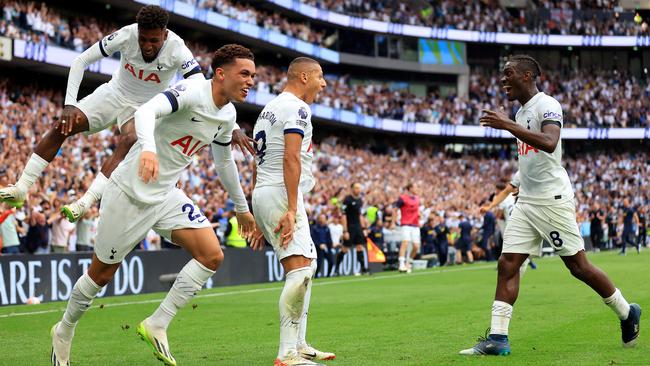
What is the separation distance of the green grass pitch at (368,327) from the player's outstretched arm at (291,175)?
1.40 metres

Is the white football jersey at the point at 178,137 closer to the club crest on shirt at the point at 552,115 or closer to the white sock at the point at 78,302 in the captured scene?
the white sock at the point at 78,302

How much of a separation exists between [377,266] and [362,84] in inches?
1621

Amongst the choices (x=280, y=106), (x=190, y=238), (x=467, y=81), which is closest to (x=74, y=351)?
(x=190, y=238)

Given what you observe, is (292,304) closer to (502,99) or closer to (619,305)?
(619,305)

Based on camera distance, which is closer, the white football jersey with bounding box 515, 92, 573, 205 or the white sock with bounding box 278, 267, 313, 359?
the white sock with bounding box 278, 267, 313, 359

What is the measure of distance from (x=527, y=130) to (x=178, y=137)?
294 centimetres

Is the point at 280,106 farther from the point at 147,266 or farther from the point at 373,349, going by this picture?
the point at 147,266

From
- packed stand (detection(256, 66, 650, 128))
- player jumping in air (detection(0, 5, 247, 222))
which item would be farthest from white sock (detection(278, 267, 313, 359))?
packed stand (detection(256, 66, 650, 128))

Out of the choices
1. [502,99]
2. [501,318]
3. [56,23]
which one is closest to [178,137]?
[501,318]

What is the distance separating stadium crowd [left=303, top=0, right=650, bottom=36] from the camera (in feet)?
222

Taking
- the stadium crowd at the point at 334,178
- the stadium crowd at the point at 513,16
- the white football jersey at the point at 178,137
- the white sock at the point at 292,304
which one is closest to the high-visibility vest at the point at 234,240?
the stadium crowd at the point at 334,178

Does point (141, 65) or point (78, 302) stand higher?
point (141, 65)

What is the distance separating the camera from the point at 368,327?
452 inches

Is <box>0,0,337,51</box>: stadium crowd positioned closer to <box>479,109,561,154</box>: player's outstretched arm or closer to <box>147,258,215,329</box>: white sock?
<box>147,258,215,329</box>: white sock
